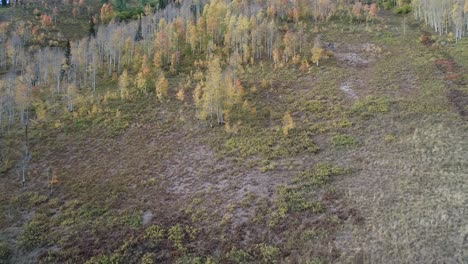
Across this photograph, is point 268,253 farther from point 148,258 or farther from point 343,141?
point 343,141

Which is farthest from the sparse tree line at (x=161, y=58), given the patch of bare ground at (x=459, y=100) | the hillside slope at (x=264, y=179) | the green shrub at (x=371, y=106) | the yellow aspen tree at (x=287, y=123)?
the patch of bare ground at (x=459, y=100)

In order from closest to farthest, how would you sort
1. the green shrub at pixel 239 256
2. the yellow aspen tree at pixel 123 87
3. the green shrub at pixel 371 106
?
the green shrub at pixel 239 256, the green shrub at pixel 371 106, the yellow aspen tree at pixel 123 87

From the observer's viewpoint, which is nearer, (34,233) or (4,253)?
(4,253)

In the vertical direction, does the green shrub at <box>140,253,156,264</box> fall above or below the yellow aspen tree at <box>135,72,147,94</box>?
below

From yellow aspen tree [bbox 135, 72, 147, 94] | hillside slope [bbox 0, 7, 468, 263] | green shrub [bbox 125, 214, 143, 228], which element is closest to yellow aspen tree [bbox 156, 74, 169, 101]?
hillside slope [bbox 0, 7, 468, 263]

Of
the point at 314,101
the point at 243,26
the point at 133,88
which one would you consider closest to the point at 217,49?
the point at 243,26

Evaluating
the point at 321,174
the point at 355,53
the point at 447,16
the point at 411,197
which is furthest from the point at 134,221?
the point at 447,16

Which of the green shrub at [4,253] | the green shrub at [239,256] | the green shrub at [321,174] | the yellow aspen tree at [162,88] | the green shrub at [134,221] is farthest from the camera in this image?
the yellow aspen tree at [162,88]

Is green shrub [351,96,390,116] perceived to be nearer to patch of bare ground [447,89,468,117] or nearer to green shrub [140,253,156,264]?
patch of bare ground [447,89,468,117]

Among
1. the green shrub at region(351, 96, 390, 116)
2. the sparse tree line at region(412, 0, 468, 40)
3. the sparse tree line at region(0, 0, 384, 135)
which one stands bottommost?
the green shrub at region(351, 96, 390, 116)

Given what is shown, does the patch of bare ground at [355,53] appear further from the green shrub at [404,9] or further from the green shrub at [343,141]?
the green shrub at [404,9]

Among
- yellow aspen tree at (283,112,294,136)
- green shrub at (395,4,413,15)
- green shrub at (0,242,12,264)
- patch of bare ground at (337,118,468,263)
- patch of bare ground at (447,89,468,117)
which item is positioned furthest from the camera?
green shrub at (395,4,413,15)
